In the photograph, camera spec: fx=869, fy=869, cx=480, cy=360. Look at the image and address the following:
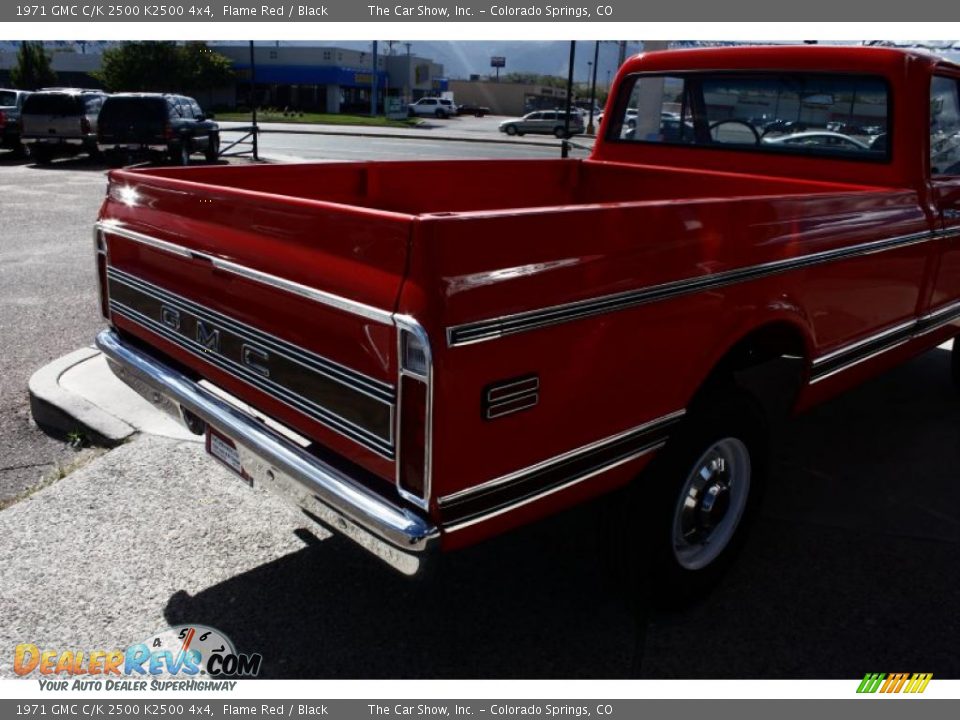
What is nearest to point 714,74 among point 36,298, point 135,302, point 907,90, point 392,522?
point 907,90

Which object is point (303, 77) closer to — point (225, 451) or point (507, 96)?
point (507, 96)

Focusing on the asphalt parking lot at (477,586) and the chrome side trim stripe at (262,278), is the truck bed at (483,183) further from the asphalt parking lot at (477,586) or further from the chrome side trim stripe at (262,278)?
the asphalt parking lot at (477,586)

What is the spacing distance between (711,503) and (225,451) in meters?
1.72

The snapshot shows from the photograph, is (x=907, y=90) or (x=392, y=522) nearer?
(x=392, y=522)

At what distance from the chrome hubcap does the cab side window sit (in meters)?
2.09

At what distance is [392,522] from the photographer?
220cm

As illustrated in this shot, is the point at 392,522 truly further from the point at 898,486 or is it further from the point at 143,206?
the point at 898,486

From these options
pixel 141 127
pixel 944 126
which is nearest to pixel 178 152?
pixel 141 127

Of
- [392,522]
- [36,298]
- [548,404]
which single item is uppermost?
[548,404]

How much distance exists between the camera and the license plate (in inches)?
111

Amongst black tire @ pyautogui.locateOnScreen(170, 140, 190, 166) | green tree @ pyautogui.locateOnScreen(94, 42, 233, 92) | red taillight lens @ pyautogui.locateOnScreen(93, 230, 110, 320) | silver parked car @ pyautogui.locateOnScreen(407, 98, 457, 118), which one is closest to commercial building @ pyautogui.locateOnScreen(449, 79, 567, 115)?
silver parked car @ pyautogui.locateOnScreen(407, 98, 457, 118)

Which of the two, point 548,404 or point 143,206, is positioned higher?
point 143,206
